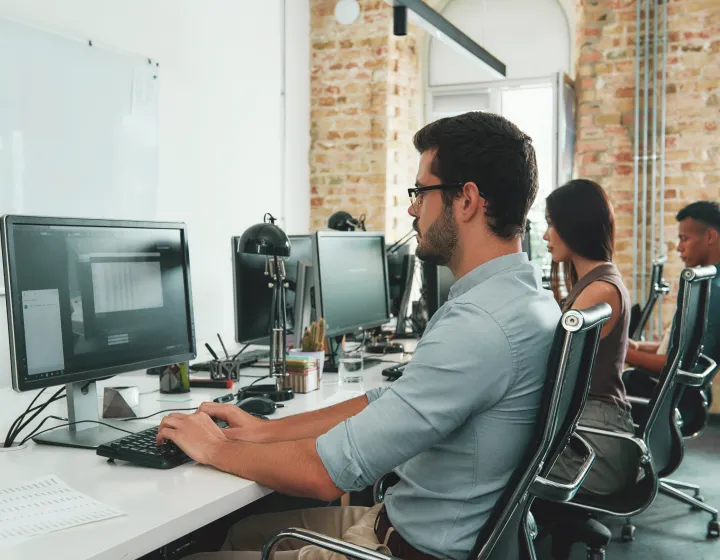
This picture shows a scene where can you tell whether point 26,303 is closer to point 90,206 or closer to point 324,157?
point 90,206

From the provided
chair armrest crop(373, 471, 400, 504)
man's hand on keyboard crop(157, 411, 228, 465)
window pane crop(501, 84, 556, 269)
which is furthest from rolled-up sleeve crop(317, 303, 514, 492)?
window pane crop(501, 84, 556, 269)

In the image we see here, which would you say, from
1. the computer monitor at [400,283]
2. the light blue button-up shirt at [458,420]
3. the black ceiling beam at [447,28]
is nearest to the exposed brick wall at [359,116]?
the black ceiling beam at [447,28]

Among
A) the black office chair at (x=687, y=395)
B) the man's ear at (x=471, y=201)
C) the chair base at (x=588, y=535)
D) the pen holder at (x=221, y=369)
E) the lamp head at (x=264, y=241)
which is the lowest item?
the chair base at (x=588, y=535)

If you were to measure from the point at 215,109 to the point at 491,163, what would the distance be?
11.3 feet

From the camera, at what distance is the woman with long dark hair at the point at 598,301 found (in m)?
2.35

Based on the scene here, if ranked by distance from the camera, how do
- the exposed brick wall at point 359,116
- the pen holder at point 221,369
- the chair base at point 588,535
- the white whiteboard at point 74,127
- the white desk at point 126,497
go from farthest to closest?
the exposed brick wall at point 359,116 < the white whiteboard at point 74,127 < the pen holder at point 221,369 < the chair base at point 588,535 < the white desk at point 126,497

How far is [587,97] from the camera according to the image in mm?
5273

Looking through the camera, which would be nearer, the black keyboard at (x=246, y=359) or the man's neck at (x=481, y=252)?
the man's neck at (x=481, y=252)

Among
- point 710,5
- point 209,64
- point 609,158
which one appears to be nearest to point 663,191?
point 609,158

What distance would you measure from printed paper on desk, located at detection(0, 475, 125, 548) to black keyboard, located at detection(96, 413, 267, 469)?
147mm

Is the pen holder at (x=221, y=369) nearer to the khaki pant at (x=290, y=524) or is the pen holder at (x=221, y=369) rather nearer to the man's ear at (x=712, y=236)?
the khaki pant at (x=290, y=524)

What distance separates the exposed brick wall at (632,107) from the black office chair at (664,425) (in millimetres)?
2558

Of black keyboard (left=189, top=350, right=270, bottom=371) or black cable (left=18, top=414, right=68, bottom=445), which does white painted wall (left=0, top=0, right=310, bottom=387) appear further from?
black cable (left=18, top=414, right=68, bottom=445)

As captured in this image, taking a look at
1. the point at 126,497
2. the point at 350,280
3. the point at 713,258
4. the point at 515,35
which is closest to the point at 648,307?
the point at 713,258
